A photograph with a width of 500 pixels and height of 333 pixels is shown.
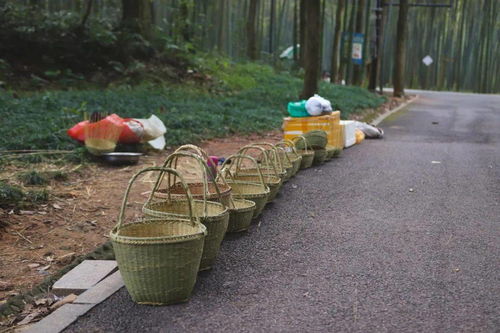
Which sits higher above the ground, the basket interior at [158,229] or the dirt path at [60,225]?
the basket interior at [158,229]

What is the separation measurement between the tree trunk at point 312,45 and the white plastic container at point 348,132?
13.2 ft

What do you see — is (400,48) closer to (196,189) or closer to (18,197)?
(196,189)

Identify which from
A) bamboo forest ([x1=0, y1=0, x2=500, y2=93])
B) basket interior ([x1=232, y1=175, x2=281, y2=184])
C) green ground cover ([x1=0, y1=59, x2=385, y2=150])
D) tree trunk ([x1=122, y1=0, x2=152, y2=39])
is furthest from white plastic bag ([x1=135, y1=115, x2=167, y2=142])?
bamboo forest ([x1=0, y1=0, x2=500, y2=93])

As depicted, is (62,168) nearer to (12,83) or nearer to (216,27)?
(12,83)

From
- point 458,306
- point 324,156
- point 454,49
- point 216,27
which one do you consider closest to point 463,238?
point 458,306

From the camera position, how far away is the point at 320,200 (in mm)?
6270

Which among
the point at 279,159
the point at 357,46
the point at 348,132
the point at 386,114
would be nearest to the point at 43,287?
the point at 279,159

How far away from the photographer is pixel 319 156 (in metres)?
8.54

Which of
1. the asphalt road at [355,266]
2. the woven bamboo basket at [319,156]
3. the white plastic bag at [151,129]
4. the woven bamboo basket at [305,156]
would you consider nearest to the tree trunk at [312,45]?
the woven bamboo basket at [319,156]

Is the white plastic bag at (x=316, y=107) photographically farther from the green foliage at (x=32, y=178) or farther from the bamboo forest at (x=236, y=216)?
the green foliage at (x=32, y=178)

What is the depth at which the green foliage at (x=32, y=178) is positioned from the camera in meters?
6.25

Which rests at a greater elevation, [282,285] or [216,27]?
[216,27]

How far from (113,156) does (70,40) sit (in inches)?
401

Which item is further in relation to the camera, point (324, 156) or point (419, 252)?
point (324, 156)
